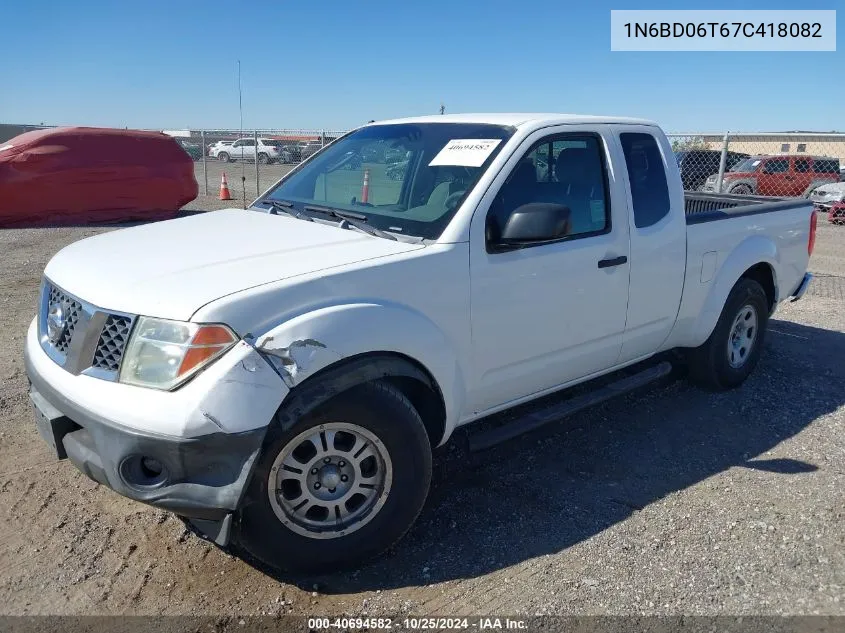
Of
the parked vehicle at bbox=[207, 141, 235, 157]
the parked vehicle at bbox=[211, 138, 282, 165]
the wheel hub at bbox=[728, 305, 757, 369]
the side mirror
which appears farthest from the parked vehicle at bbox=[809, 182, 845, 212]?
the parked vehicle at bbox=[207, 141, 235, 157]

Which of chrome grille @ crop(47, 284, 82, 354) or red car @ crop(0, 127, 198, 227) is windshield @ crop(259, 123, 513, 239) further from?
red car @ crop(0, 127, 198, 227)

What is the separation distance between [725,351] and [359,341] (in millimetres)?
3296

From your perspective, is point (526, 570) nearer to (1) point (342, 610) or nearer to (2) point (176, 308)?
(1) point (342, 610)

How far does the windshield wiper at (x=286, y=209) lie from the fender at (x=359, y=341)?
40.3 inches

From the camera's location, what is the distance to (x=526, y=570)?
10.2 ft

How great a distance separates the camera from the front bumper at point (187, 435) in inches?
98.0

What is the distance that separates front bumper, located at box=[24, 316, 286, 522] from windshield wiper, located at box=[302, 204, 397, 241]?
3.39 ft

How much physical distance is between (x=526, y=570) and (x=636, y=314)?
1.74 meters

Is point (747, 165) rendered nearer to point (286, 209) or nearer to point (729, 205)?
point (729, 205)

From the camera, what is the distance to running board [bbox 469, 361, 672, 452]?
366 centimetres

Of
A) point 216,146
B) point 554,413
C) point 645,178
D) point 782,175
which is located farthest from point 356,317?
point 216,146

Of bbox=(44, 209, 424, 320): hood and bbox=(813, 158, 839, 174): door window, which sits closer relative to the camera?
bbox=(44, 209, 424, 320): hood

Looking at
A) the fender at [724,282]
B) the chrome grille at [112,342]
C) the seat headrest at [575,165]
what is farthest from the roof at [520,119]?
the chrome grille at [112,342]

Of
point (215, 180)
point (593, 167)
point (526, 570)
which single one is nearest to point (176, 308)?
point (526, 570)
